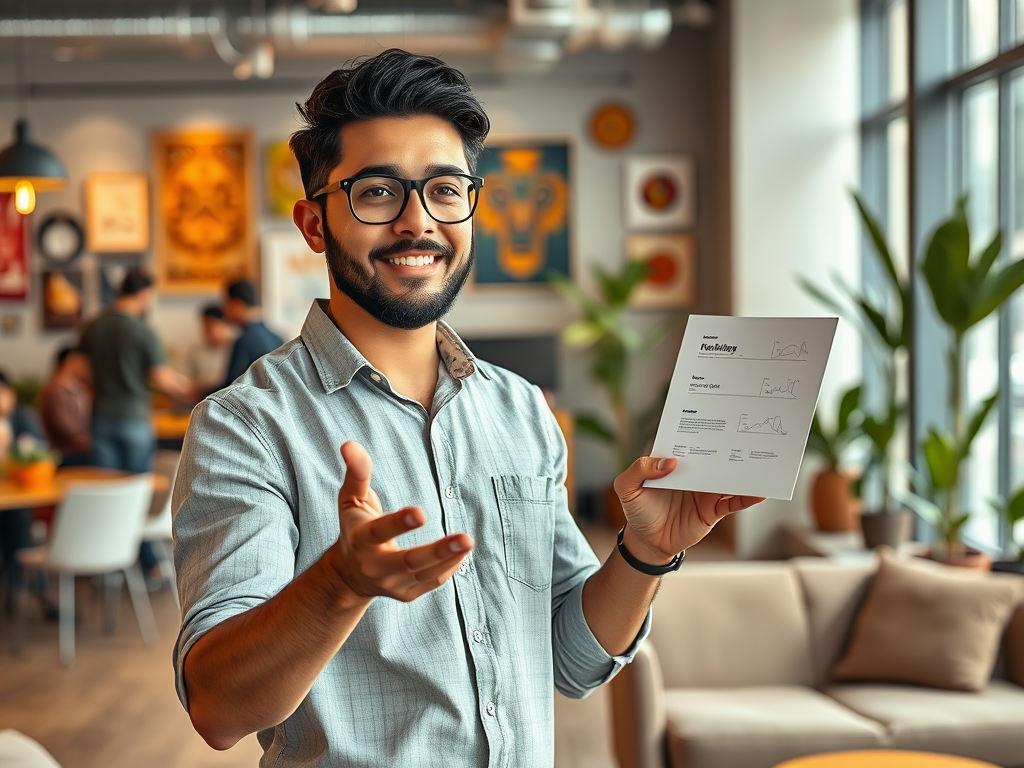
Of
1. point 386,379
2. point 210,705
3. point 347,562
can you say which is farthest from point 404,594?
point 386,379

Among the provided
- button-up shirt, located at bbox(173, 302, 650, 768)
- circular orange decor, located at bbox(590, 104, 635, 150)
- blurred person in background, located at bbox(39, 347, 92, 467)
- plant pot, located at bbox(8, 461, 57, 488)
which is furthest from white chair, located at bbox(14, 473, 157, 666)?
circular orange decor, located at bbox(590, 104, 635, 150)

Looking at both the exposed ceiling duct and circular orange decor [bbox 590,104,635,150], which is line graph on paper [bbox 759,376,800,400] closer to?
the exposed ceiling duct

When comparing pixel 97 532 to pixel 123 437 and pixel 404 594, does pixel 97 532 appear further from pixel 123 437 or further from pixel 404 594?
pixel 404 594

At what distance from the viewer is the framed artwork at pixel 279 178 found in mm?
8109

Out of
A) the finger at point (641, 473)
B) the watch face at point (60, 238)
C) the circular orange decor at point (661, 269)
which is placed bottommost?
the finger at point (641, 473)

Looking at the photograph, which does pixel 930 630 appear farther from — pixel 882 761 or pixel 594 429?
pixel 594 429

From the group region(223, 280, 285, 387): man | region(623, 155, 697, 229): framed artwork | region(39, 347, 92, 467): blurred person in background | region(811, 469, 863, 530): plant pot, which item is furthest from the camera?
region(623, 155, 697, 229): framed artwork

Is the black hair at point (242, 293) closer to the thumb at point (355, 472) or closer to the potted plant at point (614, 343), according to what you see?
the potted plant at point (614, 343)

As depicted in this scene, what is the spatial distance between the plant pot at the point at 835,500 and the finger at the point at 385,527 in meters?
5.63

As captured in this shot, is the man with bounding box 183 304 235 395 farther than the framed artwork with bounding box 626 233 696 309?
No

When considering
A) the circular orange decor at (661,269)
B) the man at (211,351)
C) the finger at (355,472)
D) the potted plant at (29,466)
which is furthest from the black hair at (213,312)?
Answer: the finger at (355,472)

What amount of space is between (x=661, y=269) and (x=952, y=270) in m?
3.82

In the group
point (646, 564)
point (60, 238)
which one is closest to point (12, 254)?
point (60, 238)

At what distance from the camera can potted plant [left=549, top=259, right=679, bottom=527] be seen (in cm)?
759
